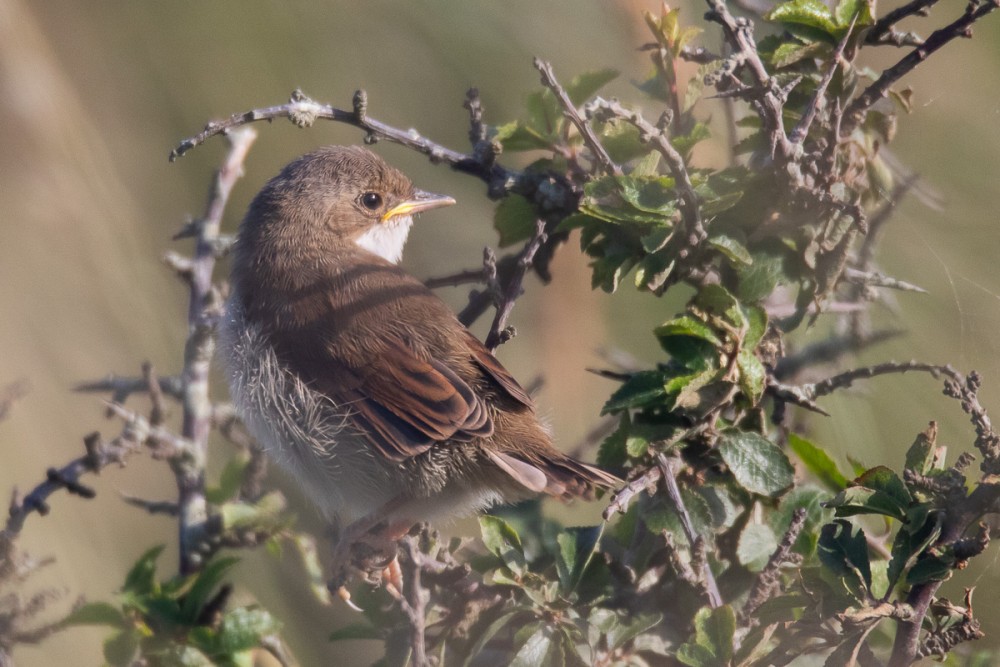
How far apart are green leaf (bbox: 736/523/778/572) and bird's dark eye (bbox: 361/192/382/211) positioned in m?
2.00

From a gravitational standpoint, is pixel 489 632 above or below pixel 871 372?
below

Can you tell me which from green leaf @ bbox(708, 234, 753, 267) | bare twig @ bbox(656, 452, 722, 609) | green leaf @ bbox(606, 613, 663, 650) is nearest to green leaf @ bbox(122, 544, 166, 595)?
green leaf @ bbox(606, 613, 663, 650)

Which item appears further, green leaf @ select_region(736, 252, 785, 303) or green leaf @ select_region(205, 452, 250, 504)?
green leaf @ select_region(205, 452, 250, 504)

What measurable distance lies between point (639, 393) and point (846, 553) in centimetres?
54

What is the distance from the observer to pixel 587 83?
2570 mm

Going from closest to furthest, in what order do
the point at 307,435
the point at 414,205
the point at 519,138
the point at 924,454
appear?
the point at 924,454, the point at 519,138, the point at 307,435, the point at 414,205

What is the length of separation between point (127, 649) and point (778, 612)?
1460 mm

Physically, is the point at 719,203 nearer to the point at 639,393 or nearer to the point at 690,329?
the point at 690,329

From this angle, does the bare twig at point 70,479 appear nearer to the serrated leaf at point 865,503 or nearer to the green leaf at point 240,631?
the green leaf at point 240,631

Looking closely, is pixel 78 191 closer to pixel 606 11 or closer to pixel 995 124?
pixel 606 11

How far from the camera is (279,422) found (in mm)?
2990

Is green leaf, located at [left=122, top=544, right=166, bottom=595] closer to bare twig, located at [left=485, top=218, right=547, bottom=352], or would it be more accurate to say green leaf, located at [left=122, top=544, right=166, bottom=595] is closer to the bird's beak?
bare twig, located at [left=485, top=218, right=547, bottom=352]

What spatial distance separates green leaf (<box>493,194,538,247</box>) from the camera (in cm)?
257

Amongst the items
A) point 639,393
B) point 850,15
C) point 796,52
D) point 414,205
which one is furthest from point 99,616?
point 850,15
